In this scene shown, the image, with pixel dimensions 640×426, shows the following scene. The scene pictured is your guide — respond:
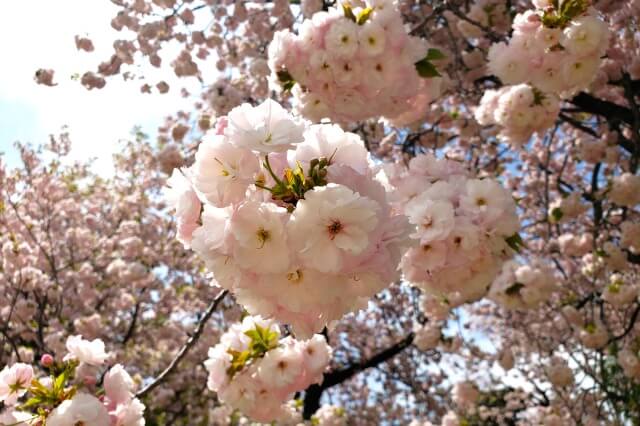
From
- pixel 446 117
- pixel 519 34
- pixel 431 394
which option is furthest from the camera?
pixel 431 394

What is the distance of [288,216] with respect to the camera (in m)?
1.18

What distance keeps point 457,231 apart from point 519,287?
2146mm

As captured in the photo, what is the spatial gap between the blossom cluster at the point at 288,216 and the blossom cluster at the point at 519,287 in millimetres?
2610

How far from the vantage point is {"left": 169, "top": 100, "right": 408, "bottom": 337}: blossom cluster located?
1.16 m

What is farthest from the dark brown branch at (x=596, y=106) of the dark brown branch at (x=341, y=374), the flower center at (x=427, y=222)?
the dark brown branch at (x=341, y=374)

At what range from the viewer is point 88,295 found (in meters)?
8.27

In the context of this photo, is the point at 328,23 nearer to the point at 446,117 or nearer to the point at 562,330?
the point at 446,117

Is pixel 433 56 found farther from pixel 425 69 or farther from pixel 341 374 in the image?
pixel 341 374

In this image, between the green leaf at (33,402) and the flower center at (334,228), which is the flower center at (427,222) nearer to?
the flower center at (334,228)

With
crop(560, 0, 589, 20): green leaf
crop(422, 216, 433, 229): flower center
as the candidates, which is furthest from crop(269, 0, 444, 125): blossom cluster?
crop(422, 216, 433, 229): flower center

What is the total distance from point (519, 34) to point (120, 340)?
833 cm

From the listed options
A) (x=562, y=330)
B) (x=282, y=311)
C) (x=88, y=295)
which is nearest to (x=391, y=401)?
(x=562, y=330)

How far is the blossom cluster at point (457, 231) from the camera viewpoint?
184 centimetres

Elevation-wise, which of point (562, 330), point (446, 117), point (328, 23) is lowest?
point (328, 23)
